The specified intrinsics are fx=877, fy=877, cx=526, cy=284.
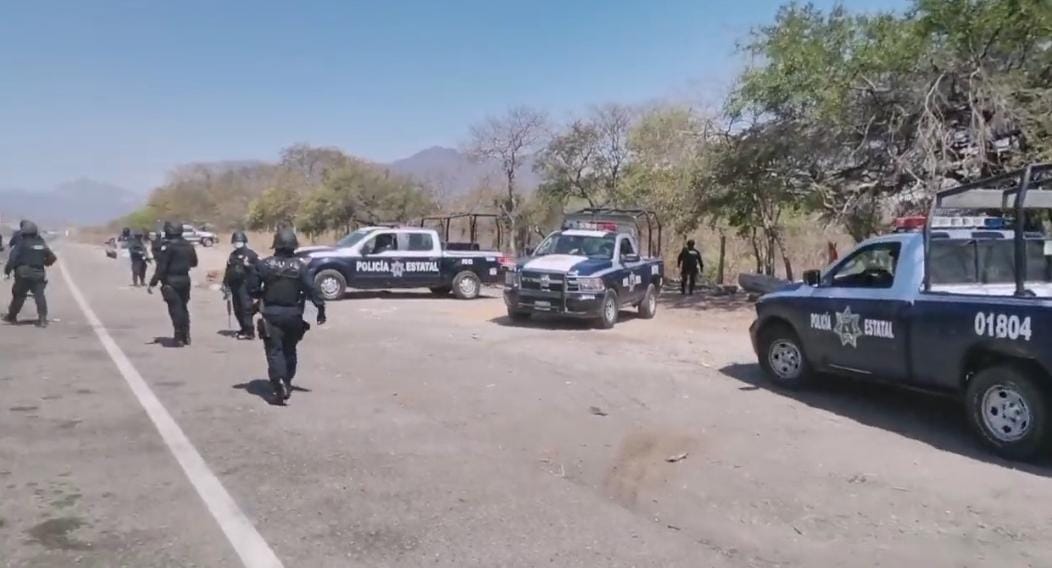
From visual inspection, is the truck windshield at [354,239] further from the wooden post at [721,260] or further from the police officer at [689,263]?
the wooden post at [721,260]

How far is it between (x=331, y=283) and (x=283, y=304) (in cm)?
1223

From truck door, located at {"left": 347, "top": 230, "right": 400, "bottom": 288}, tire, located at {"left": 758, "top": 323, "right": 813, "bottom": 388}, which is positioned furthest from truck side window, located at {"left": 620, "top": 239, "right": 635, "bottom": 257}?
tire, located at {"left": 758, "top": 323, "right": 813, "bottom": 388}

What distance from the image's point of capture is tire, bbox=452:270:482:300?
2202cm

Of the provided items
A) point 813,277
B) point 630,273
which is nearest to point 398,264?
point 630,273

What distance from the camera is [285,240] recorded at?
8.78 m

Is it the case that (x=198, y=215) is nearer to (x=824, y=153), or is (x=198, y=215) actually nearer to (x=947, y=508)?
(x=824, y=153)

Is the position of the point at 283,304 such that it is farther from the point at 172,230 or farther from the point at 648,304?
the point at 648,304

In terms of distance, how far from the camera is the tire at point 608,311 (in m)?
15.7

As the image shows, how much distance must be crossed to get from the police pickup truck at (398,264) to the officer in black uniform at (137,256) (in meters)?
6.06

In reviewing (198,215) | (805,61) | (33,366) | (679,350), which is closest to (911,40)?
(805,61)

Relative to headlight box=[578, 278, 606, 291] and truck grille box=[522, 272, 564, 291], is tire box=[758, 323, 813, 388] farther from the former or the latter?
truck grille box=[522, 272, 564, 291]

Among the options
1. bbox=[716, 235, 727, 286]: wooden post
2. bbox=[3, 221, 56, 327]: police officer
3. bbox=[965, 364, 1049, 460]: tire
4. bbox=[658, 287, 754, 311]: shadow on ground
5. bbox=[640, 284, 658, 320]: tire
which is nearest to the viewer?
bbox=[965, 364, 1049, 460]: tire

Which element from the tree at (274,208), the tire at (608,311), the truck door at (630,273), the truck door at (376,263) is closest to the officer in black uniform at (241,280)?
the tire at (608,311)

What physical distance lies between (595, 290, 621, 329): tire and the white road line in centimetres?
803
